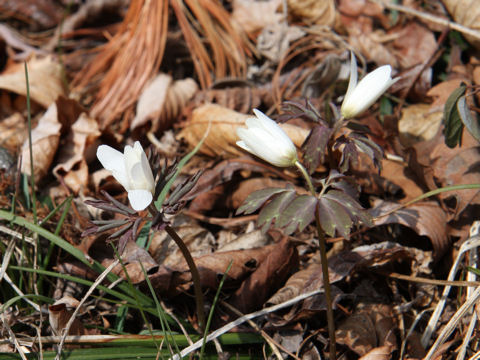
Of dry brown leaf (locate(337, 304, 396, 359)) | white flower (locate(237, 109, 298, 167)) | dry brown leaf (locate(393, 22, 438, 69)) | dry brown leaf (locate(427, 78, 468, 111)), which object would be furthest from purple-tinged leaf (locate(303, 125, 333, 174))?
dry brown leaf (locate(393, 22, 438, 69))

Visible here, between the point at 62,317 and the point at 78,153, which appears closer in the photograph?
the point at 62,317

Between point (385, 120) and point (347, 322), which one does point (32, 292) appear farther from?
point (385, 120)

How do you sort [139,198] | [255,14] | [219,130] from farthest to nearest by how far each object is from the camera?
[255,14] < [219,130] < [139,198]

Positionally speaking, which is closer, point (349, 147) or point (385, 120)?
point (349, 147)

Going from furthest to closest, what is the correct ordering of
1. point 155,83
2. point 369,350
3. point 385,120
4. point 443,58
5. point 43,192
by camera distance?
1. point 155,83
2. point 443,58
3. point 43,192
4. point 385,120
5. point 369,350

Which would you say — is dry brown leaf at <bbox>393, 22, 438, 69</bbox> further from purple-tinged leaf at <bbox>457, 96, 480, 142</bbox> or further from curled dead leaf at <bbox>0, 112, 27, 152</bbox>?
curled dead leaf at <bbox>0, 112, 27, 152</bbox>

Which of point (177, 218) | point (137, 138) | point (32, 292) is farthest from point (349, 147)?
point (137, 138)

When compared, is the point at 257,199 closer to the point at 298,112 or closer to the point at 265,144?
the point at 265,144

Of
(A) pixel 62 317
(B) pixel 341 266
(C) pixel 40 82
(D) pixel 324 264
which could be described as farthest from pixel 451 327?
(C) pixel 40 82
